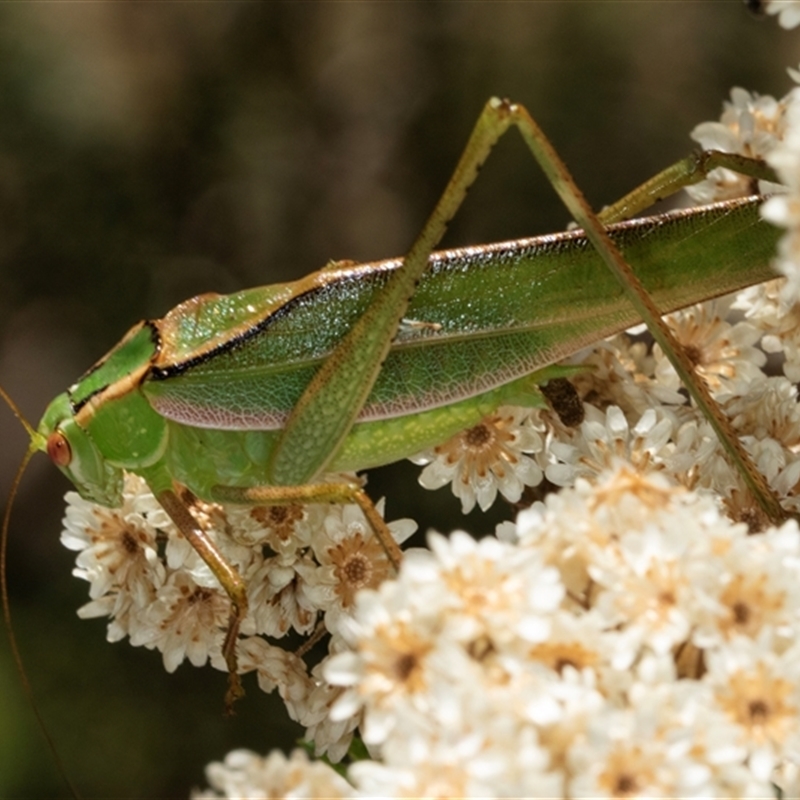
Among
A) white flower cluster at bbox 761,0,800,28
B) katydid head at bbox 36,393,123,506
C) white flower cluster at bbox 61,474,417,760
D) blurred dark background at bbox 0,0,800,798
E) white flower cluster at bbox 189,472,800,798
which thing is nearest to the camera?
white flower cluster at bbox 189,472,800,798

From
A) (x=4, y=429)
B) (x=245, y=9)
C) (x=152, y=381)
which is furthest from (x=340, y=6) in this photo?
(x=152, y=381)

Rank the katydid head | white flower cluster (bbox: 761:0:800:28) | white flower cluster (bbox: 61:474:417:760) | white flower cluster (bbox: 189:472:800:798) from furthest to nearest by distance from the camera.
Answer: the katydid head
white flower cluster (bbox: 61:474:417:760)
white flower cluster (bbox: 761:0:800:28)
white flower cluster (bbox: 189:472:800:798)

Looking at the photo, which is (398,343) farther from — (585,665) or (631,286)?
(585,665)

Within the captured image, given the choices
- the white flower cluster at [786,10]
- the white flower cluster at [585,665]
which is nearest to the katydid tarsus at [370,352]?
the white flower cluster at [786,10]

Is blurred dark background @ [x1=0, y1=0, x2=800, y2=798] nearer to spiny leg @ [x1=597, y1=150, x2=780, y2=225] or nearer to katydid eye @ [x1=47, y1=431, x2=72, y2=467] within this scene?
katydid eye @ [x1=47, y1=431, x2=72, y2=467]

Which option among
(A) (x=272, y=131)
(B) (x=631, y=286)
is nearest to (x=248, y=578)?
(B) (x=631, y=286)

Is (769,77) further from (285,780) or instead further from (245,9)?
(285,780)

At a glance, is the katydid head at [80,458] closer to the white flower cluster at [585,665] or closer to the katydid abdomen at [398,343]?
the katydid abdomen at [398,343]

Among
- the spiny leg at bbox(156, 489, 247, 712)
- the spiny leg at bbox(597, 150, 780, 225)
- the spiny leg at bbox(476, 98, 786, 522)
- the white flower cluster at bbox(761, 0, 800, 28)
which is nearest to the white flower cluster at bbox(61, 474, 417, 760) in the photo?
the spiny leg at bbox(156, 489, 247, 712)
